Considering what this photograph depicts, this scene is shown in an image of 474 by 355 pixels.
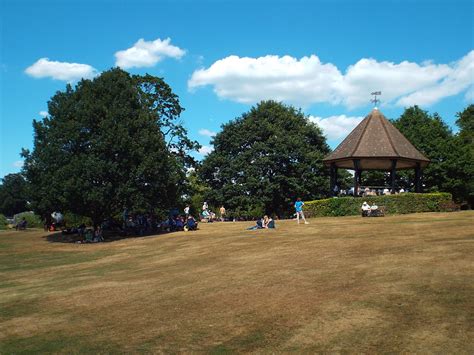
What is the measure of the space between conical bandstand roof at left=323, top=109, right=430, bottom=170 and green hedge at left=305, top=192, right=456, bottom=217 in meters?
3.49

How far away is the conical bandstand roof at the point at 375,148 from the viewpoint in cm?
3853

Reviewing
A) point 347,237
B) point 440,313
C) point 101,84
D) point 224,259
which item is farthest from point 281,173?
point 440,313

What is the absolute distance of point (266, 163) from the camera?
5781cm

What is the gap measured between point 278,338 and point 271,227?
21217mm

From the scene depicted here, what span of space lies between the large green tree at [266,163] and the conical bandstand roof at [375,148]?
15.2 meters

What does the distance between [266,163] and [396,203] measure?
23.3 m

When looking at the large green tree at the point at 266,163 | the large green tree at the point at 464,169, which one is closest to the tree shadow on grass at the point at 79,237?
the large green tree at the point at 266,163

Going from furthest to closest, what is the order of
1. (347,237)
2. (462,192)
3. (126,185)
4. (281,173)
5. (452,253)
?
1. (281,173)
2. (462,192)
3. (126,185)
4. (347,237)
5. (452,253)

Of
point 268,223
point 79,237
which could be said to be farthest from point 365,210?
point 79,237

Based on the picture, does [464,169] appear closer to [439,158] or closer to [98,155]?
[439,158]

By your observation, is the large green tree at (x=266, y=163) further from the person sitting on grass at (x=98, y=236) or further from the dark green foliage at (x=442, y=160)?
the person sitting on grass at (x=98, y=236)

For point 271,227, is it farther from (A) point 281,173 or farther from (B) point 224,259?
(A) point 281,173

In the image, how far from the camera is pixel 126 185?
110 ft

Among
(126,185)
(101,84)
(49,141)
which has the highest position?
(101,84)
